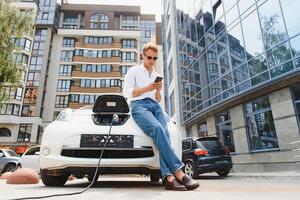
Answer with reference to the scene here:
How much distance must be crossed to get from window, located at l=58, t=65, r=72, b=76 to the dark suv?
3906cm

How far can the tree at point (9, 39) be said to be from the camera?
17.4 m

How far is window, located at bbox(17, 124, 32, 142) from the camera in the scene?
39.7 meters

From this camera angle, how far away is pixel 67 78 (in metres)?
46.1

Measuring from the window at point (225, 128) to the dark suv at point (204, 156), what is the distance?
17.9ft

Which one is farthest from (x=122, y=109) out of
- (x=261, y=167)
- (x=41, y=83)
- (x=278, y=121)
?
(x=41, y=83)

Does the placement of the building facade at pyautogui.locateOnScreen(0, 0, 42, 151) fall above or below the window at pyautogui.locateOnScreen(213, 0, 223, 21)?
below

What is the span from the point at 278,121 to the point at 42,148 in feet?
36.9

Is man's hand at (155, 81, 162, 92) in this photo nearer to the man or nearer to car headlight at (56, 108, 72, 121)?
the man

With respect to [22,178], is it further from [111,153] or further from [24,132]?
[24,132]

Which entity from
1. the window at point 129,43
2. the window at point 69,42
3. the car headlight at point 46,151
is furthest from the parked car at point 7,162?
the window at point 129,43

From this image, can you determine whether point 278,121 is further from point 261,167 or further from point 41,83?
point 41,83

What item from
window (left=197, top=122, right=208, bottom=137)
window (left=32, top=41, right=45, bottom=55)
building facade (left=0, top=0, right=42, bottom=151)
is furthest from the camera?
window (left=32, top=41, right=45, bottom=55)

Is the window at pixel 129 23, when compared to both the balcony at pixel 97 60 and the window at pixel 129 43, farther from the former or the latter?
the balcony at pixel 97 60

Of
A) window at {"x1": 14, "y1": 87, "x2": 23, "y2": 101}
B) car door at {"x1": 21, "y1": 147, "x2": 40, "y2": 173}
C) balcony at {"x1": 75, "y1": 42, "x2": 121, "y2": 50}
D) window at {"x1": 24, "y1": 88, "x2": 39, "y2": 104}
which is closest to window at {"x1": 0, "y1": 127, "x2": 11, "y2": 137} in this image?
window at {"x1": 14, "y1": 87, "x2": 23, "y2": 101}
